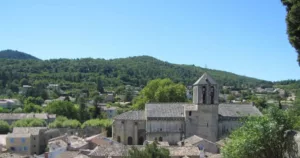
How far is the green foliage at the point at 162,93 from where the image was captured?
2345 inches

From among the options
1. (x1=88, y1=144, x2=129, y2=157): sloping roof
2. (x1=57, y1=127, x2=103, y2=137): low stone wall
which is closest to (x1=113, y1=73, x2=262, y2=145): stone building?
(x1=88, y1=144, x2=129, y2=157): sloping roof

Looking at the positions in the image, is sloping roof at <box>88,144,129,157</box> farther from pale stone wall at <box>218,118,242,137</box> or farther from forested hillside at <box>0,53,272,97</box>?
forested hillside at <box>0,53,272,97</box>

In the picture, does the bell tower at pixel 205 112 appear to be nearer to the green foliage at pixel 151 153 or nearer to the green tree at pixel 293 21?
the green foliage at pixel 151 153

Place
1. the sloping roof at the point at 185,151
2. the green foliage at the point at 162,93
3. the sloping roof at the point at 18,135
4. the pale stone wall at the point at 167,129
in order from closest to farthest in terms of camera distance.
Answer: the sloping roof at the point at 185,151, the pale stone wall at the point at 167,129, the sloping roof at the point at 18,135, the green foliage at the point at 162,93

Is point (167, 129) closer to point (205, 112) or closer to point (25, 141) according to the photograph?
point (205, 112)

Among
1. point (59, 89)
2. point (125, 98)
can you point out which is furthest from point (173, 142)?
point (59, 89)

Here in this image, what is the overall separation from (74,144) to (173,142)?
1041cm

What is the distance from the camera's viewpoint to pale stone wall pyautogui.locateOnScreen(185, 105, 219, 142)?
43719 millimetres

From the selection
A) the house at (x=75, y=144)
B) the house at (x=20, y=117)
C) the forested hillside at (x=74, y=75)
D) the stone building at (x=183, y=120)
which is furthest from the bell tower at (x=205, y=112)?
the forested hillside at (x=74, y=75)

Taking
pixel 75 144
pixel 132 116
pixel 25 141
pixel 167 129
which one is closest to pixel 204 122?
pixel 167 129

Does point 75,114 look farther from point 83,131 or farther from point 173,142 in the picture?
point 173,142

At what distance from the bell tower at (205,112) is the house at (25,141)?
18.7 metres

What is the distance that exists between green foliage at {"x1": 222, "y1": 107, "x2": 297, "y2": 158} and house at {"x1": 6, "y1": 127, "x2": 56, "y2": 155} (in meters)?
34.9

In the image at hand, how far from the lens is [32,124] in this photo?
61.3 meters
